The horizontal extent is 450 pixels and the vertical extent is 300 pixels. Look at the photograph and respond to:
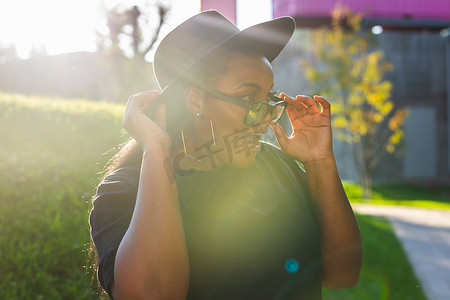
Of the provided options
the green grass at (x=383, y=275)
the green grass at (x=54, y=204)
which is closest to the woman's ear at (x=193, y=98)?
the green grass at (x=54, y=204)

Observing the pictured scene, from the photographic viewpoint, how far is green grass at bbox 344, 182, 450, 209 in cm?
1253

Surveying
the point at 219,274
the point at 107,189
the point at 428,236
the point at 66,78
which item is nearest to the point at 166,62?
the point at 107,189

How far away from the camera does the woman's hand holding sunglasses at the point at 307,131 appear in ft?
5.90

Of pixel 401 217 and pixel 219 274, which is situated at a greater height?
pixel 219 274

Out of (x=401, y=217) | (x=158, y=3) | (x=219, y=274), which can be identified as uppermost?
(x=158, y=3)

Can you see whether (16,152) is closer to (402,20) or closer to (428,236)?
(428,236)

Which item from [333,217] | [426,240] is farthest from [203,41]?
[426,240]

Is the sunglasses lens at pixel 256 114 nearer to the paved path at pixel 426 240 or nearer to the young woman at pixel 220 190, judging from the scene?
the young woman at pixel 220 190

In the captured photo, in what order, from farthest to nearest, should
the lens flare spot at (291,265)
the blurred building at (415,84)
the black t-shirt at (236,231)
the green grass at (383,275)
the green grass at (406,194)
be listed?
the blurred building at (415,84)
the green grass at (406,194)
the green grass at (383,275)
the lens flare spot at (291,265)
the black t-shirt at (236,231)

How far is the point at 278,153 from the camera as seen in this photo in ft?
6.66

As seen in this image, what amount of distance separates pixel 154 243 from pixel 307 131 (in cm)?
79

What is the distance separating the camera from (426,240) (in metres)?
7.23

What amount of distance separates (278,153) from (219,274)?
0.64 meters

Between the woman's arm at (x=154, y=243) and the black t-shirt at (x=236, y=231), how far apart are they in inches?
3.8
